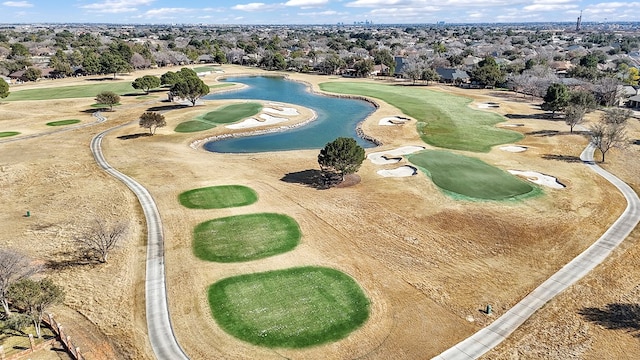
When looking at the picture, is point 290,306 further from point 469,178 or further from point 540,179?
point 540,179

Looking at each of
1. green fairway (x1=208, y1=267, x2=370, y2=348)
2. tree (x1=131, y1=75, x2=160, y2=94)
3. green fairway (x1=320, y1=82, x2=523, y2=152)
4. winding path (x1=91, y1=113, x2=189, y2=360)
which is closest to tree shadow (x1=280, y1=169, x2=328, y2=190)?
winding path (x1=91, y1=113, x2=189, y2=360)

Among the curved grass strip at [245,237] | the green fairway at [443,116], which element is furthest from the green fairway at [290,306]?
the green fairway at [443,116]

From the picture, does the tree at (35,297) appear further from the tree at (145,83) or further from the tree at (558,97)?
the tree at (145,83)

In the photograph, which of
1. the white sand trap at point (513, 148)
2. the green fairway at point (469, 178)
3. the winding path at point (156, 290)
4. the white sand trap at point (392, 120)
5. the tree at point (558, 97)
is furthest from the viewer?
the tree at point (558, 97)

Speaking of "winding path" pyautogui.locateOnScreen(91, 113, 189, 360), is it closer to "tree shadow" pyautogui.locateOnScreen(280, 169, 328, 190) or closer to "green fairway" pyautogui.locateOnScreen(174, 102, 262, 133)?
"tree shadow" pyautogui.locateOnScreen(280, 169, 328, 190)

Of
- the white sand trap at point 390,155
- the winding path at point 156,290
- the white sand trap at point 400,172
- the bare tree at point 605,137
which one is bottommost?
the winding path at point 156,290

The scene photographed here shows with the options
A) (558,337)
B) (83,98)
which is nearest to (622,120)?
(558,337)

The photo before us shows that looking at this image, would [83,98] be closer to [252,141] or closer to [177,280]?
[252,141]
